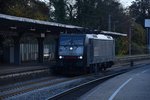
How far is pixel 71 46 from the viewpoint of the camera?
35.7 metres

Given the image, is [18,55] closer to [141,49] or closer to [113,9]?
[113,9]

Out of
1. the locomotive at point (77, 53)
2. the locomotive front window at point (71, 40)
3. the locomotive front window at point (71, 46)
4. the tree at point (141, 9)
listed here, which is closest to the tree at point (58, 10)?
the locomotive at point (77, 53)

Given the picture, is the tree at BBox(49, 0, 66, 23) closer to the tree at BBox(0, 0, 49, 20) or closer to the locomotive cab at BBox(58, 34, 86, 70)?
the tree at BBox(0, 0, 49, 20)

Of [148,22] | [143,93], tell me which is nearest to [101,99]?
[143,93]

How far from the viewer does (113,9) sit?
93688mm

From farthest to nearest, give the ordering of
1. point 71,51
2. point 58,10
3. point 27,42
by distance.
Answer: point 58,10, point 27,42, point 71,51

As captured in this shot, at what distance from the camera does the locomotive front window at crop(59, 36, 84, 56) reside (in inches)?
1390

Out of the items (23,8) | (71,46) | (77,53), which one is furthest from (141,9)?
(77,53)

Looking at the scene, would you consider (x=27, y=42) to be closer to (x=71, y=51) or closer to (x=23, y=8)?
(x=23, y=8)

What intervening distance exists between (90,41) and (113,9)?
58.3 meters

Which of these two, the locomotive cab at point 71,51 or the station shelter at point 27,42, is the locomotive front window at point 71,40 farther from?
the station shelter at point 27,42

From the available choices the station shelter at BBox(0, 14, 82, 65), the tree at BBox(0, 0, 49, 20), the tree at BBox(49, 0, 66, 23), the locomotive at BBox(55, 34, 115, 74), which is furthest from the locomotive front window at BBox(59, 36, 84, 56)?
the tree at BBox(49, 0, 66, 23)

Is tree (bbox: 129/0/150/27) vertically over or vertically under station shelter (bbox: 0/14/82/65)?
over

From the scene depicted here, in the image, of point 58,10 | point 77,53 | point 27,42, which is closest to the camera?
point 77,53
